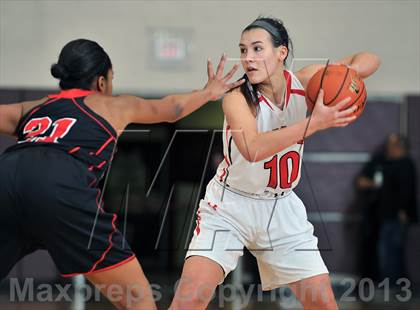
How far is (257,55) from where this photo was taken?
377 centimetres

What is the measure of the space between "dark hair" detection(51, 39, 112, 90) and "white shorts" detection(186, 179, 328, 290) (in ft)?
3.01

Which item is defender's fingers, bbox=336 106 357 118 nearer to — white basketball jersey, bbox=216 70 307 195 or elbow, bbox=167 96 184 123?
white basketball jersey, bbox=216 70 307 195

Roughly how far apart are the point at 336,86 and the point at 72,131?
1336mm

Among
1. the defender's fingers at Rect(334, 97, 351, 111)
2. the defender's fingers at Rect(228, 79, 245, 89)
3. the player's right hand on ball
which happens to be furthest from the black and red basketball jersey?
the defender's fingers at Rect(334, 97, 351, 111)

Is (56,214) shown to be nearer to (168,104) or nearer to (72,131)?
(72,131)

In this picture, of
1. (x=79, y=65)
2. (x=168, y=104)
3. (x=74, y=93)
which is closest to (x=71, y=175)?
(x=74, y=93)

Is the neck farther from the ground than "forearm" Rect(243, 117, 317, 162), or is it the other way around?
the neck

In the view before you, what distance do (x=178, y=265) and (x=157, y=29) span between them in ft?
9.59

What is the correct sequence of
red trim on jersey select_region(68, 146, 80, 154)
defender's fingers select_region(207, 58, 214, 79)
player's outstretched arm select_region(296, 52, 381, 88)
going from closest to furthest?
1. red trim on jersey select_region(68, 146, 80, 154)
2. defender's fingers select_region(207, 58, 214, 79)
3. player's outstretched arm select_region(296, 52, 381, 88)

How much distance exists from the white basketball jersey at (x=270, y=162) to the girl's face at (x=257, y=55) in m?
0.14

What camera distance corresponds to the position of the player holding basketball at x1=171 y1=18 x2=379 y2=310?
3.61 metres

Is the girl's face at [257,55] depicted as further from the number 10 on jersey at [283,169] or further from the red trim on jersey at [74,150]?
the red trim on jersey at [74,150]

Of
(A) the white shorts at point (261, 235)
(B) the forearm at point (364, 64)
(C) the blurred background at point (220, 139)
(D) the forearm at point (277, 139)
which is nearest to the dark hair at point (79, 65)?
(D) the forearm at point (277, 139)

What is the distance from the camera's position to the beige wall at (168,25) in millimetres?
7590
